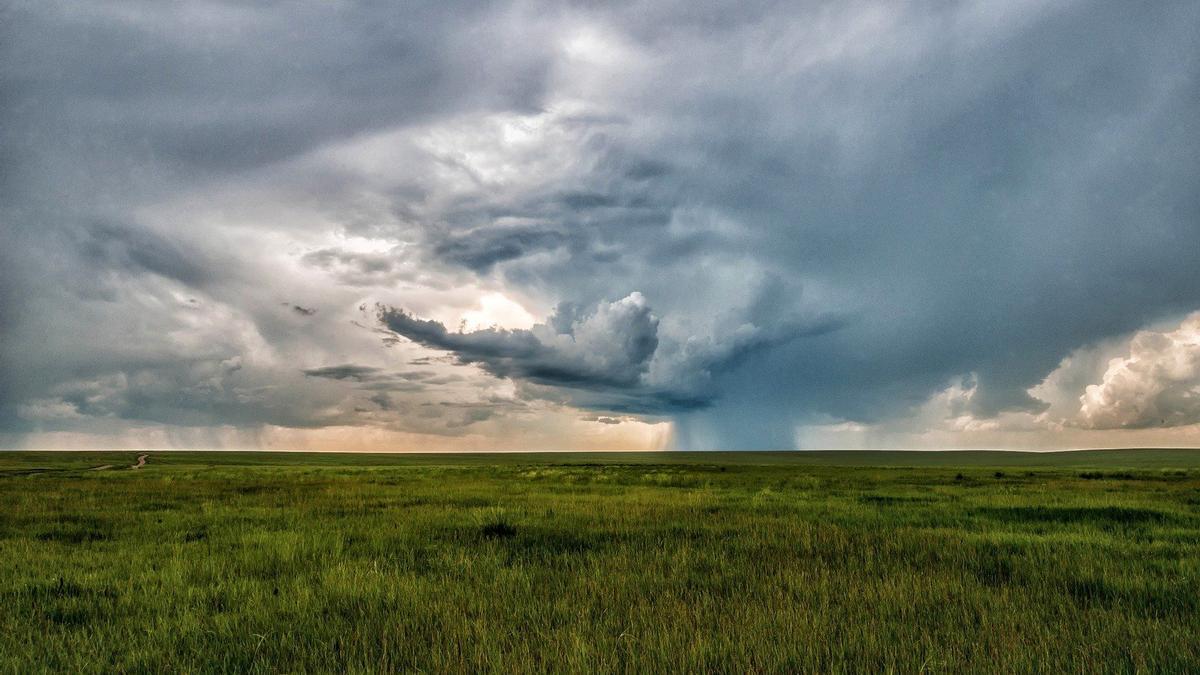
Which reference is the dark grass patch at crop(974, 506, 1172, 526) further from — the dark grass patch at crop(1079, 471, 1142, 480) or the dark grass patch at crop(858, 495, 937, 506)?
the dark grass patch at crop(1079, 471, 1142, 480)

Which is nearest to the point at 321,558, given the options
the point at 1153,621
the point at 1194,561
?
the point at 1153,621

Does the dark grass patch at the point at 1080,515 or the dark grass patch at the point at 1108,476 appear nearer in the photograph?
the dark grass patch at the point at 1080,515

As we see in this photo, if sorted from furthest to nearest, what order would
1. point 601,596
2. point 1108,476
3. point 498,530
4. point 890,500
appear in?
point 1108,476 → point 890,500 → point 498,530 → point 601,596

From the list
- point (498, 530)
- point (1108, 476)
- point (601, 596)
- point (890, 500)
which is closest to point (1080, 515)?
point (890, 500)

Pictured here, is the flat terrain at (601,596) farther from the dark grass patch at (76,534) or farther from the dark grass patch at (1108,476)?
the dark grass patch at (1108,476)

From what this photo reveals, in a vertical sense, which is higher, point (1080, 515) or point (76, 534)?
point (76, 534)

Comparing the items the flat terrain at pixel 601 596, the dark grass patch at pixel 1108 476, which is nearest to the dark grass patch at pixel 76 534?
the flat terrain at pixel 601 596

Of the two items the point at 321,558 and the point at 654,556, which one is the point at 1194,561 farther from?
the point at 321,558

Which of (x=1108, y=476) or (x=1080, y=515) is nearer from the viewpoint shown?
(x=1080, y=515)

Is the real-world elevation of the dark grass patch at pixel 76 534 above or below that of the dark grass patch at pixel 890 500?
above

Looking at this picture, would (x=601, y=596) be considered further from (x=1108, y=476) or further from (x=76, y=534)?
(x=1108, y=476)

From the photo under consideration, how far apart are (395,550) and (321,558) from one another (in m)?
1.37

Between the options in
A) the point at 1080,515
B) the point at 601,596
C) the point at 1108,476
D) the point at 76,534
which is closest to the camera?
the point at 601,596

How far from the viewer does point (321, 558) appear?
10711 millimetres
